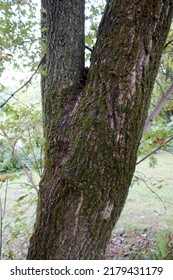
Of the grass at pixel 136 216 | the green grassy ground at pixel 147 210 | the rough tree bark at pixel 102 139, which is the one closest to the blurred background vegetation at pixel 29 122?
the grass at pixel 136 216

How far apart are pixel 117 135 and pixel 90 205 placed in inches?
12.6

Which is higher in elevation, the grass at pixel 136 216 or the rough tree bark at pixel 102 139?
the rough tree bark at pixel 102 139

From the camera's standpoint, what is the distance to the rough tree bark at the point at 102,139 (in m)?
1.03

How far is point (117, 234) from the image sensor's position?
11.7 feet

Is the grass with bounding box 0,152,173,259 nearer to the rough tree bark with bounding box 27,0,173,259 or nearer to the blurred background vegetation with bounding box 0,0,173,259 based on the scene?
the blurred background vegetation with bounding box 0,0,173,259

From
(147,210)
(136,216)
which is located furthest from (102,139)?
(147,210)

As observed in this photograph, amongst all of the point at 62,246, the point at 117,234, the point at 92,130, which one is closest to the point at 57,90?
the point at 92,130

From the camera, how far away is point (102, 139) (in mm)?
1038

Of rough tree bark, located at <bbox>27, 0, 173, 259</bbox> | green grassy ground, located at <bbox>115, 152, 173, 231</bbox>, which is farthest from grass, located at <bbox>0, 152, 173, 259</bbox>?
rough tree bark, located at <bbox>27, 0, 173, 259</bbox>

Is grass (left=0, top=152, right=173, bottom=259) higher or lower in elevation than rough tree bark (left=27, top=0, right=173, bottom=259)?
lower

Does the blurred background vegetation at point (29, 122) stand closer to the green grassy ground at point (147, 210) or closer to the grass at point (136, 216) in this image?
the grass at point (136, 216)

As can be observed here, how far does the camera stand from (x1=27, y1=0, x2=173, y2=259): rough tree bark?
103 centimetres

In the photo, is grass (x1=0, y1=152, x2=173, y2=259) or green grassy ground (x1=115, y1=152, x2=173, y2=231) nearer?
grass (x1=0, y1=152, x2=173, y2=259)

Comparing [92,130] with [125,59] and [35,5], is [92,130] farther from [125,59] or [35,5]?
[35,5]
